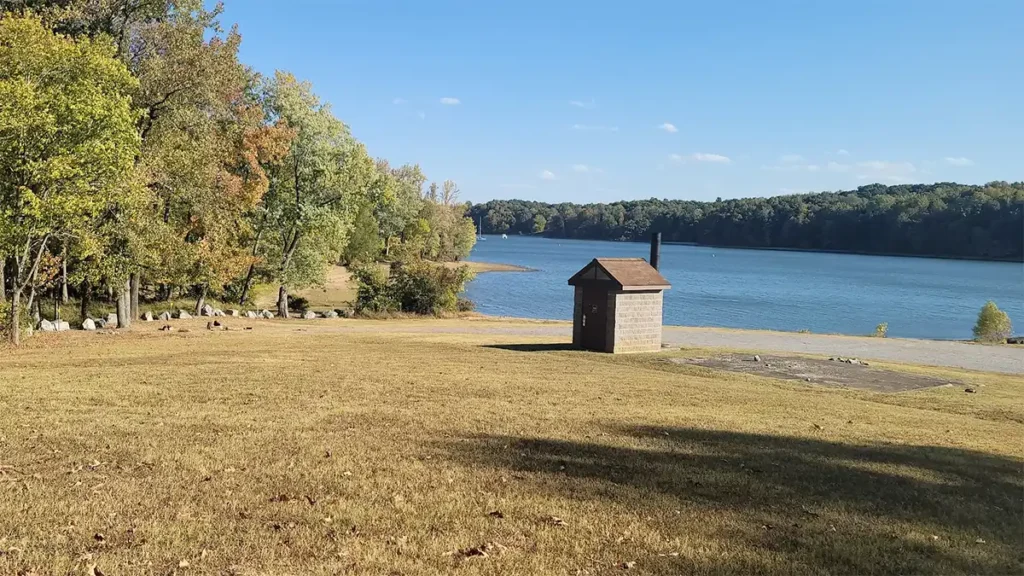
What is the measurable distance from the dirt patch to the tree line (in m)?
16.1

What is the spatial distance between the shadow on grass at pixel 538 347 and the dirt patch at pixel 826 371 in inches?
146

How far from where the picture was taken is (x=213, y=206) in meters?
28.6

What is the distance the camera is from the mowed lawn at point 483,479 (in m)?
5.24

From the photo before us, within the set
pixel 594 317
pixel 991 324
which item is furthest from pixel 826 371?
pixel 991 324

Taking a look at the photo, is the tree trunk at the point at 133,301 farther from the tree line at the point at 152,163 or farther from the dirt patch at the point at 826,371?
the dirt patch at the point at 826,371

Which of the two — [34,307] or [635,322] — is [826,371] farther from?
[34,307]

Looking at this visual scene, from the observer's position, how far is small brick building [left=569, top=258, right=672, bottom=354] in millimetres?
22953

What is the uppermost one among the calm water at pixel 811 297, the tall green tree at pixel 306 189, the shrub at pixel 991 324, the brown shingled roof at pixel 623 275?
the tall green tree at pixel 306 189

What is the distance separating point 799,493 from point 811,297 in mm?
65008

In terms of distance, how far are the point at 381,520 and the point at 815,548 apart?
3078mm

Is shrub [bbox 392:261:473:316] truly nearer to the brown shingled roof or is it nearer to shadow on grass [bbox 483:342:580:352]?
shadow on grass [bbox 483:342:580:352]

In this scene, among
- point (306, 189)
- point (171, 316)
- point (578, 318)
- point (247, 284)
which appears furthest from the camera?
point (247, 284)

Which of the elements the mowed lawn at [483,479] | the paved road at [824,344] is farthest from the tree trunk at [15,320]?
the paved road at [824,344]

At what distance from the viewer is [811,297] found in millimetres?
68062
